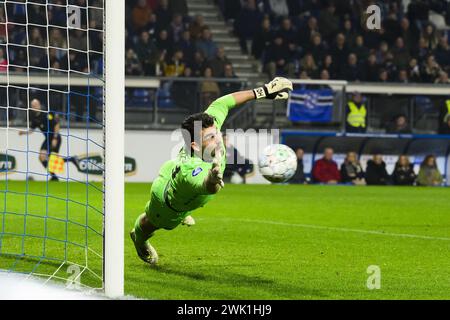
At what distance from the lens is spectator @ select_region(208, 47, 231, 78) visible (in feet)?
84.1

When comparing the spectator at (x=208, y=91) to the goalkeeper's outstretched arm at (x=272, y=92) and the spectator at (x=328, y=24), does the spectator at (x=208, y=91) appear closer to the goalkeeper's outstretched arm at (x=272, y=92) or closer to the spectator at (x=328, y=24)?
the spectator at (x=328, y=24)

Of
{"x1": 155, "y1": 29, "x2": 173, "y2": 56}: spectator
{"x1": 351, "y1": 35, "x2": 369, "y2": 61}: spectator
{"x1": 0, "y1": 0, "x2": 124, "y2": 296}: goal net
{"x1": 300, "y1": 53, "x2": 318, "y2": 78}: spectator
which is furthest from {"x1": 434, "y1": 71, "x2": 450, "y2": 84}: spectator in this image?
{"x1": 0, "y1": 0, "x2": 124, "y2": 296}: goal net

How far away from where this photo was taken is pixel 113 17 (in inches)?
295

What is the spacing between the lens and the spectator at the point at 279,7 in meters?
29.2

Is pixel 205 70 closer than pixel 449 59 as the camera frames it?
Yes

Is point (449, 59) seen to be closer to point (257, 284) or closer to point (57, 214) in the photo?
point (57, 214)

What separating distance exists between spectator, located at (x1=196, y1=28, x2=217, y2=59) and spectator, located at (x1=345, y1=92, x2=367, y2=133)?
4706 millimetres

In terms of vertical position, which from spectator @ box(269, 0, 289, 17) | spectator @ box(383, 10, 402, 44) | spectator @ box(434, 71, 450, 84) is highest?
spectator @ box(269, 0, 289, 17)

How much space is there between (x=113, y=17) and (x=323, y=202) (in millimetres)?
11387

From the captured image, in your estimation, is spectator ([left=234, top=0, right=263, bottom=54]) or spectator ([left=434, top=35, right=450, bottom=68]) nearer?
spectator ([left=434, top=35, right=450, bottom=68])

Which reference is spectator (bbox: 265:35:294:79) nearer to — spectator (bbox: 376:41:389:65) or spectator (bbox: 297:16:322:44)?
spectator (bbox: 297:16:322:44)

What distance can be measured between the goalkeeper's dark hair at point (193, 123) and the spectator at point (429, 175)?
15561mm

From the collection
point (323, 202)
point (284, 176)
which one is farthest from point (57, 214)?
point (284, 176)

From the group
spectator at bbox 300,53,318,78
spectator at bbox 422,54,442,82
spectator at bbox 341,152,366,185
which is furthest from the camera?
spectator at bbox 422,54,442,82
